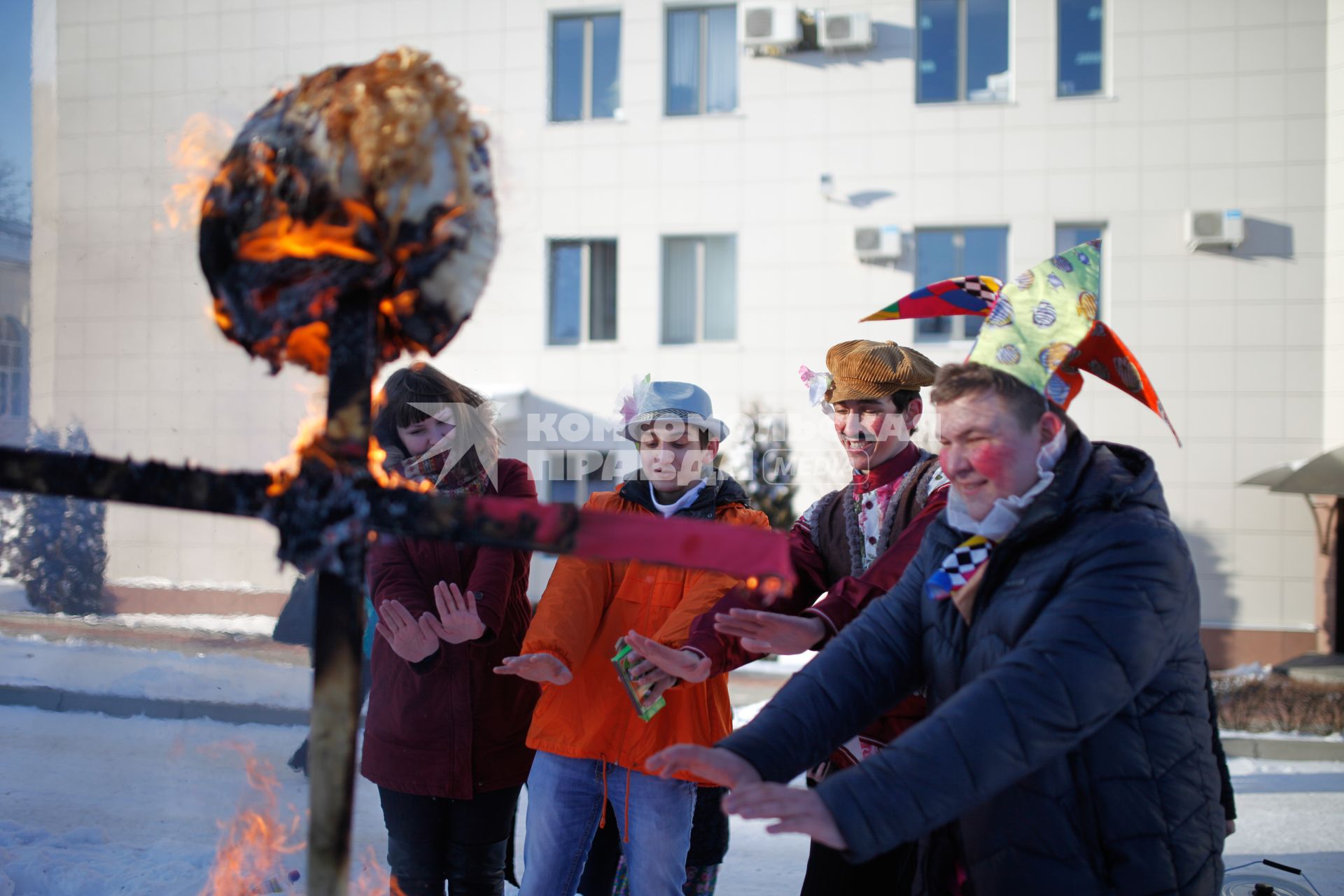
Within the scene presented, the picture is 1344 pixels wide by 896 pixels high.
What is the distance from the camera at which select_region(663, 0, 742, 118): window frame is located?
11.4 metres

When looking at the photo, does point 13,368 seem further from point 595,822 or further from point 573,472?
point 573,472

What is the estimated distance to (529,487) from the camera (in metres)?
3.09

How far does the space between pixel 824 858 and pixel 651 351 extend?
9.16 m

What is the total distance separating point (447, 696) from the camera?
2.92 m

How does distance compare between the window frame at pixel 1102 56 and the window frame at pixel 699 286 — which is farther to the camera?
the window frame at pixel 699 286

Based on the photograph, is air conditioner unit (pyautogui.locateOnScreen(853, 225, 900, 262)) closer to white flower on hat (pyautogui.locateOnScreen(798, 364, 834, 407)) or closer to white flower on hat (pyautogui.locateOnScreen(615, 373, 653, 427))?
A: white flower on hat (pyautogui.locateOnScreen(798, 364, 834, 407))

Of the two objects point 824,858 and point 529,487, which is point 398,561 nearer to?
point 529,487

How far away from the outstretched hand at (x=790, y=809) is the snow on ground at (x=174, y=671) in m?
2.56

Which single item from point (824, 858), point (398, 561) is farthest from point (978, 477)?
point (398, 561)

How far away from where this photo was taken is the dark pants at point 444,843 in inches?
114

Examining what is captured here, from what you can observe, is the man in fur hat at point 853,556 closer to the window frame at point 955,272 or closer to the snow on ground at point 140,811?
the snow on ground at point 140,811

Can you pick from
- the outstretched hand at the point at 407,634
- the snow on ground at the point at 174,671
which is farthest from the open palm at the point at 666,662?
the snow on ground at the point at 174,671

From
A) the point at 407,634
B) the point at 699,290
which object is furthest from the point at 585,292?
the point at 407,634

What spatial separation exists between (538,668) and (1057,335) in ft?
5.10
